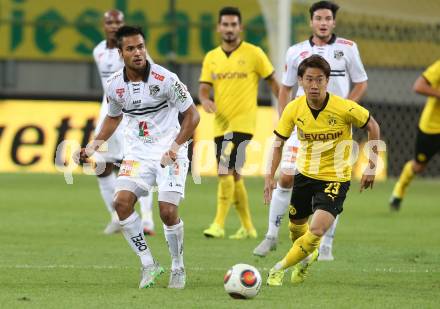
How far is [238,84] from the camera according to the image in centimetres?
1230

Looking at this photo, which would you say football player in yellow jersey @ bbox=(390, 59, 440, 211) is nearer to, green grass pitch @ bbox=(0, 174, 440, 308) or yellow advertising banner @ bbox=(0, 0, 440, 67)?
green grass pitch @ bbox=(0, 174, 440, 308)

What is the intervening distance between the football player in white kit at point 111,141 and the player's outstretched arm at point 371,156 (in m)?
3.75

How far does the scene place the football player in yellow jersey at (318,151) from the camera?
28.1 feet

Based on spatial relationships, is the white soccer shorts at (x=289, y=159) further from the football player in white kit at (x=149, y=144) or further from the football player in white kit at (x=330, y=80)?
the football player in white kit at (x=149, y=144)

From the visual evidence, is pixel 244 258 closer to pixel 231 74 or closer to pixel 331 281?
pixel 331 281

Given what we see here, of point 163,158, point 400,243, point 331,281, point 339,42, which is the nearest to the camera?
point 163,158

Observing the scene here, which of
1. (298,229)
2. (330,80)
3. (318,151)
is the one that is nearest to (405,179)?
(330,80)

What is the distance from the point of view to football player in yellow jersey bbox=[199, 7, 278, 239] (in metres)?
12.1

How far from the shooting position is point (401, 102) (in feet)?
69.8

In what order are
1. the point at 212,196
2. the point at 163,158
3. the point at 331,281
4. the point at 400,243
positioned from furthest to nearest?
the point at 212,196 → the point at 400,243 → the point at 331,281 → the point at 163,158

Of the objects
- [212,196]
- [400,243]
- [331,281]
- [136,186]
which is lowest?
[212,196]

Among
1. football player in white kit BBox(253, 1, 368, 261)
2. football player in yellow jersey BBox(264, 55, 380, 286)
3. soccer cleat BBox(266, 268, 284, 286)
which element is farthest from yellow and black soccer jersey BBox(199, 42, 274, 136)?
soccer cleat BBox(266, 268, 284, 286)

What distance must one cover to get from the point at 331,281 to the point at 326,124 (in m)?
1.15

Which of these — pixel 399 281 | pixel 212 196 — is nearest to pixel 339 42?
pixel 399 281
